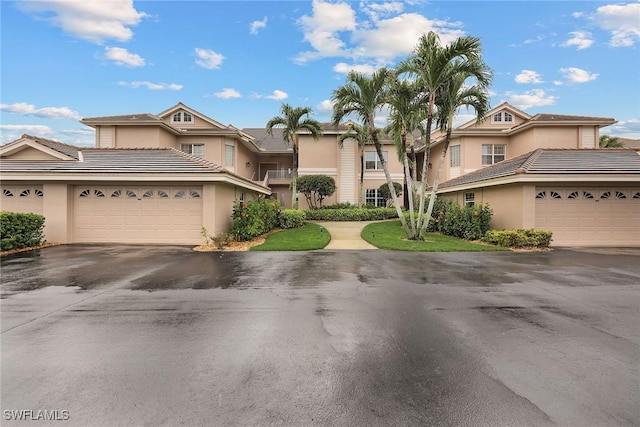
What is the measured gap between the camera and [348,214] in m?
24.8

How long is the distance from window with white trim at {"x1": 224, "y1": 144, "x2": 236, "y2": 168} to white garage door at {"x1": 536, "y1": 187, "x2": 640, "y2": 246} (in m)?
20.8

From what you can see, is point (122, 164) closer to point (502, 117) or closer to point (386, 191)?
point (386, 191)

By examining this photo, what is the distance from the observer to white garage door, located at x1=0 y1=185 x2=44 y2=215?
15.0 m

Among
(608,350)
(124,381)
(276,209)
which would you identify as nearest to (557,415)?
(608,350)

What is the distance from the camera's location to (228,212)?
54.2 ft

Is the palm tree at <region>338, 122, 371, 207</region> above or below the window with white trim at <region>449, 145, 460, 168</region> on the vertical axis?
above

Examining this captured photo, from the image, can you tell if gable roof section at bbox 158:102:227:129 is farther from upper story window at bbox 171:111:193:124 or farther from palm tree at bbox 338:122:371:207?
palm tree at bbox 338:122:371:207

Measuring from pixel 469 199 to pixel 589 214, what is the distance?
6.01m

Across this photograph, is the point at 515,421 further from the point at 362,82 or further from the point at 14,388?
the point at 362,82

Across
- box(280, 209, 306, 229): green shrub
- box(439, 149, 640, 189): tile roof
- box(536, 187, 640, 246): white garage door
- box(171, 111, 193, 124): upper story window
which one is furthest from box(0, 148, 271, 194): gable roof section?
box(536, 187, 640, 246): white garage door

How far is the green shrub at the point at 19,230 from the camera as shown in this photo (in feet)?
39.3

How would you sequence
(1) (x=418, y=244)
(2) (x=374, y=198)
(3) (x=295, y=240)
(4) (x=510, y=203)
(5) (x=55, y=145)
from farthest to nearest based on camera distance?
(2) (x=374, y=198), (5) (x=55, y=145), (4) (x=510, y=203), (3) (x=295, y=240), (1) (x=418, y=244)

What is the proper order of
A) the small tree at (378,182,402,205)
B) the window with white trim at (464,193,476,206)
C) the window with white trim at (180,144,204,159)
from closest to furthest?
1. the window with white trim at (464,193,476,206)
2. the window with white trim at (180,144,204,159)
3. the small tree at (378,182,402,205)

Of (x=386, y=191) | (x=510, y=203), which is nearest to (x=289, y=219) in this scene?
(x=386, y=191)
